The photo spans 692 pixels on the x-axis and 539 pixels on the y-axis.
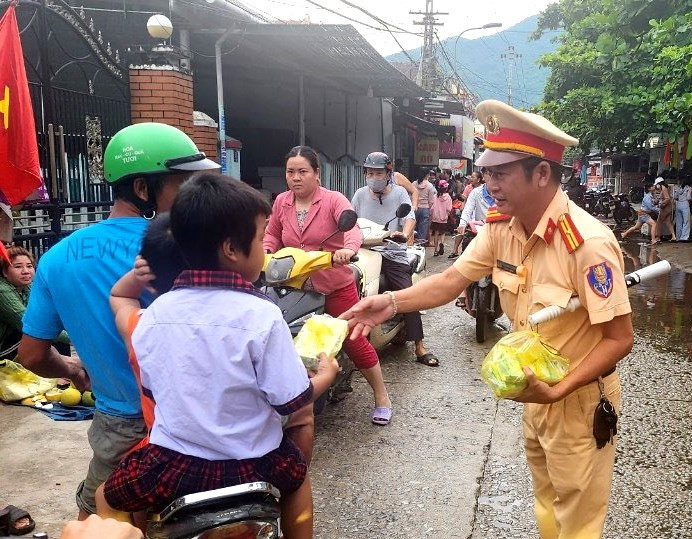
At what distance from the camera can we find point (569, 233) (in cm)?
208

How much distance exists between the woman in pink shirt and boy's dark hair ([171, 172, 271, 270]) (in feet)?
7.89

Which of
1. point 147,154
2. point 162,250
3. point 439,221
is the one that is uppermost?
point 147,154

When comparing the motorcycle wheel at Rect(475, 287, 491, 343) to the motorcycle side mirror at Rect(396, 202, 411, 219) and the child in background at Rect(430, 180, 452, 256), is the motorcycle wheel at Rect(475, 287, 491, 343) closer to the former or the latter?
the motorcycle side mirror at Rect(396, 202, 411, 219)

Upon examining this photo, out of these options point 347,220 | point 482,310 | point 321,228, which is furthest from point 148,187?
point 482,310

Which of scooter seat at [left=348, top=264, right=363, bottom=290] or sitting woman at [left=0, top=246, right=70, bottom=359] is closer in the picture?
sitting woman at [left=0, top=246, right=70, bottom=359]

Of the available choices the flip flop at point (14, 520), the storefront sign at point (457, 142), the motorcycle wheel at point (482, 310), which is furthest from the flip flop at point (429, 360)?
the storefront sign at point (457, 142)

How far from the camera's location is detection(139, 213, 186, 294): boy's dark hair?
186cm

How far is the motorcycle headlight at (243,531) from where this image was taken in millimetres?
1589

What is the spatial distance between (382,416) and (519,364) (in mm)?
2575

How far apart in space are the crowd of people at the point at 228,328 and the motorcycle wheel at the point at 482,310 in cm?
394

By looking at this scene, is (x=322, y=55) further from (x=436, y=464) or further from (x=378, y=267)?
(x=436, y=464)

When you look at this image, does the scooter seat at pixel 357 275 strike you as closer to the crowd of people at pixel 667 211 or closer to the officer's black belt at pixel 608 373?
the officer's black belt at pixel 608 373

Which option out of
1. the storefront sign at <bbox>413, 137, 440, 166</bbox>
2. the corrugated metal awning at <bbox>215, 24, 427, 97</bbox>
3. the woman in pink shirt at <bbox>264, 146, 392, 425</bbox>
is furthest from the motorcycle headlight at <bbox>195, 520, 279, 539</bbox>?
the storefront sign at <bbox>413, 137, 440, 166</bbox>

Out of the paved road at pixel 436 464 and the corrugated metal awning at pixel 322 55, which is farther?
the corrugated metal awning at pixel 322 55
